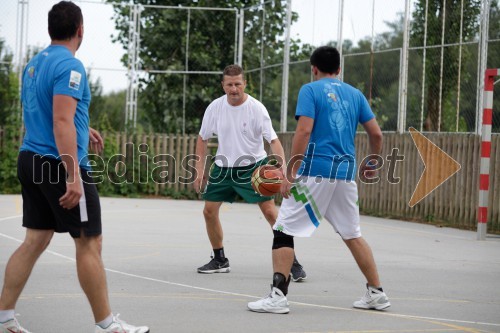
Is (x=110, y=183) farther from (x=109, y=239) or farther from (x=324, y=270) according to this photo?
(x=324, y=270)

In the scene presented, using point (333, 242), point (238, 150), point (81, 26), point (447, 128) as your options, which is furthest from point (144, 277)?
point (447, 128)

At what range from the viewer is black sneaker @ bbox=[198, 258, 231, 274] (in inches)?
376

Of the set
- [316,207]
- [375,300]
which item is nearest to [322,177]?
[316,207]

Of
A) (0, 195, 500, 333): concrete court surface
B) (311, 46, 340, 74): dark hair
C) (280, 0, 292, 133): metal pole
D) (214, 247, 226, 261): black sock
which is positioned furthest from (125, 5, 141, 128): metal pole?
(311, 46, 340, 74): dark hair

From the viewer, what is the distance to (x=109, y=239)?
1264 cm

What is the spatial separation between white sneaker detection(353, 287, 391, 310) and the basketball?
1648 millimetres

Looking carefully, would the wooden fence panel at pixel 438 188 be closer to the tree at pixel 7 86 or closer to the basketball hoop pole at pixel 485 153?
the basketball hoop pole at pixel 485 153

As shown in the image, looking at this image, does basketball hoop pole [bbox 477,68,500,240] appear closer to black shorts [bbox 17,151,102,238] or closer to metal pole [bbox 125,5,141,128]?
black shorts [bbox 17,151,102,238]

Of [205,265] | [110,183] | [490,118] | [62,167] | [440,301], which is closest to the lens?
[62,167]

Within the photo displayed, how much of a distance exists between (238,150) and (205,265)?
4.16ft

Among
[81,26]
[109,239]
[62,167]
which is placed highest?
[81,26]

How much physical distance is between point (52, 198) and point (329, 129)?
2533 millimetres

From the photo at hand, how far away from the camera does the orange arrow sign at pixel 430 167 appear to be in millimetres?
17219

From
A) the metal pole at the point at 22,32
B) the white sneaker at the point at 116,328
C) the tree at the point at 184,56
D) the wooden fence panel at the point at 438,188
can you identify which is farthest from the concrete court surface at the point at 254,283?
the tree at the point at 184,56
